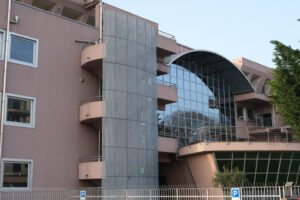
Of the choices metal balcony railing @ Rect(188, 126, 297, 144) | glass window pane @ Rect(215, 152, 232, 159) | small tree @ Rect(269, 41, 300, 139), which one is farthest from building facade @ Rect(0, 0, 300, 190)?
small tree @ Rect(269, 41, 300, 139)

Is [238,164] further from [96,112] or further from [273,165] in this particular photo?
[96,112]

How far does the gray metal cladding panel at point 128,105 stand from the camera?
26.6 metres

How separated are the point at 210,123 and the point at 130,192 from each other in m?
17.3

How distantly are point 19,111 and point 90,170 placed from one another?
220 inches

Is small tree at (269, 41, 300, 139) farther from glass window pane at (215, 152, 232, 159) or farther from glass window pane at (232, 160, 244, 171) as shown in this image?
glass window pane at (232, 160, 244, 171)

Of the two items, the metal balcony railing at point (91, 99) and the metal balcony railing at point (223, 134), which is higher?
the metal balcony railing at point (91, 99)

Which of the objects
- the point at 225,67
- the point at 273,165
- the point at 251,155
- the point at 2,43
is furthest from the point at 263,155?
the point at 2,43

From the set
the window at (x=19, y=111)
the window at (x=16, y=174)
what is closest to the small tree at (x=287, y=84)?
the window at (x=19, y=111)

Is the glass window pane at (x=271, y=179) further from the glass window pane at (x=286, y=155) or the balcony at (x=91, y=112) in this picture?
the balcony at (x=91, y=112)

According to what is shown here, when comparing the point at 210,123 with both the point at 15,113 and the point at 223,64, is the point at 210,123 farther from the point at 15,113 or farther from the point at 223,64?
the point at 15,113

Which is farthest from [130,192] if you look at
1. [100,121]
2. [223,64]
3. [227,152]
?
[223,64]

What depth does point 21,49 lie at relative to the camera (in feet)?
83.3

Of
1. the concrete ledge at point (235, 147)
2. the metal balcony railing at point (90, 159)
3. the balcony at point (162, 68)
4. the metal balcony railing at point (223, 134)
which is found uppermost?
the balcony at point (162, 68)

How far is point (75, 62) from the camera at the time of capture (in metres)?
28.1
